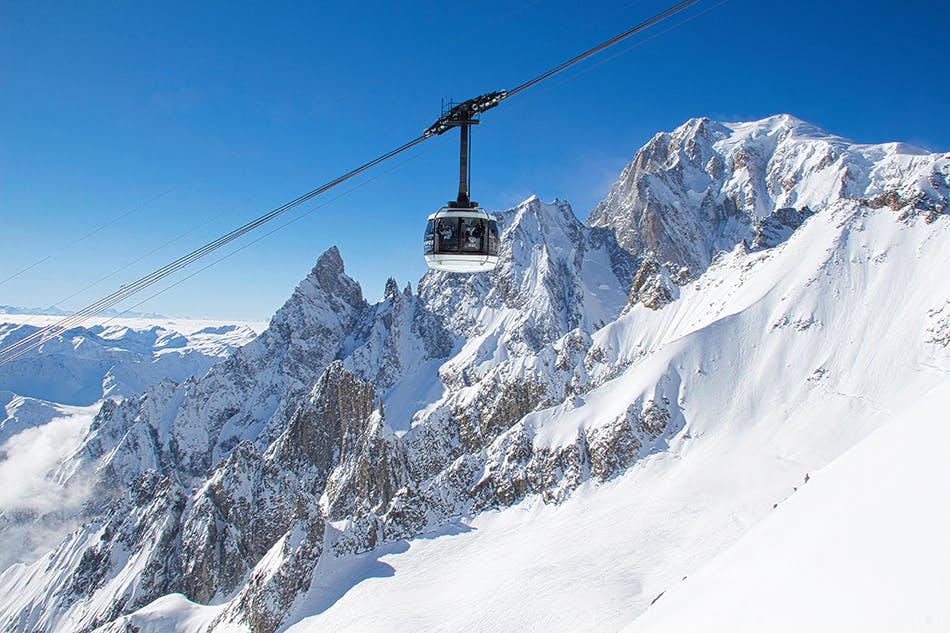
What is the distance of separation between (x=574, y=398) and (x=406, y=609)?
3633 centimetres

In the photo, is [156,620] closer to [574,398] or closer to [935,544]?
[574,398]

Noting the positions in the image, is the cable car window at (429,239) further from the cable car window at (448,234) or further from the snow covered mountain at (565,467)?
the snow covered mountain at (565,467)

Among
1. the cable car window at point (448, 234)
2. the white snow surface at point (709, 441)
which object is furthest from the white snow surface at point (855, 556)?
the white snow surface at point (709, 441)

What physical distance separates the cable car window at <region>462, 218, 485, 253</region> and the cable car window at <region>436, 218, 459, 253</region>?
0.22m

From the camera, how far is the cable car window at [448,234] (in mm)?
15164

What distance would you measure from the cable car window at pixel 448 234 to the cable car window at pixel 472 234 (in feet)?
0.71

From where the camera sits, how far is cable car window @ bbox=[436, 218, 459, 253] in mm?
15164

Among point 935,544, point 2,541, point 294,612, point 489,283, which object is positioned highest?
point 489,283

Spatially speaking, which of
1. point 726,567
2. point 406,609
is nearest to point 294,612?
point 406,609

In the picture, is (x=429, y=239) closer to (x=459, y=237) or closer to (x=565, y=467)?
(x=459, y=237)

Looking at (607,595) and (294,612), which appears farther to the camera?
(294,612)

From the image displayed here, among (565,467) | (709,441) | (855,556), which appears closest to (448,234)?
(855,556)

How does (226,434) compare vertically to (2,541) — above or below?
above

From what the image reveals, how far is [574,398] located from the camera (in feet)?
260
